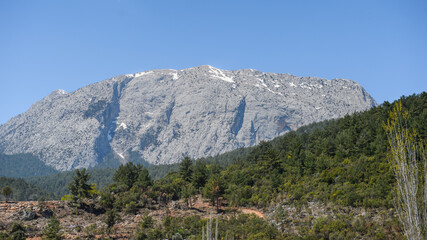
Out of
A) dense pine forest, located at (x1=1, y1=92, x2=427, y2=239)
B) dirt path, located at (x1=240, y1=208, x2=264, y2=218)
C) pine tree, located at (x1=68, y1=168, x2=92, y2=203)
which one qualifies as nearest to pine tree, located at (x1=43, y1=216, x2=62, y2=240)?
dense pine forest, located at (x1=1, y1=92, x2=427, y2=239)

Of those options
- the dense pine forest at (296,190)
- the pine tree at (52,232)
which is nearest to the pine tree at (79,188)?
the dense pine forest at (296,190)

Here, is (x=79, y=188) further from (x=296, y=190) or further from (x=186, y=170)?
(x=296, y=190)

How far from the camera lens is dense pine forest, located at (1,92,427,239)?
1318 inches

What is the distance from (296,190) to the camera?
4600cm

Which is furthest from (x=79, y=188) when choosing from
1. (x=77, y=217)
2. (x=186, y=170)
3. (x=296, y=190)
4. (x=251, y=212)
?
(x=296, y=190)

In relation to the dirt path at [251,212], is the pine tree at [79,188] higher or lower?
higher

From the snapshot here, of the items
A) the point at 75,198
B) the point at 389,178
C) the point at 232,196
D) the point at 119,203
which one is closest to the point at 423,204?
the point at 389,178

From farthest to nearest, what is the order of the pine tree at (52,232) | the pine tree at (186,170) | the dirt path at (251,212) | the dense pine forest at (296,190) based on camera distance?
the pine tree at (186,170) → the dirt path at (251,212) → the dense pine forest at (296,190) → the pine tree at (52,232)

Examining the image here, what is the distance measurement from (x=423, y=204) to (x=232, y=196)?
3585 cm

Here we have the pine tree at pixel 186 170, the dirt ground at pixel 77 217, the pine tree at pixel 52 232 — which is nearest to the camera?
the pine tree at pixel 52 232

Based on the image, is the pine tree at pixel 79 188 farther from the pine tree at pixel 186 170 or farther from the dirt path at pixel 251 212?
the dirt path at pixel 251 212

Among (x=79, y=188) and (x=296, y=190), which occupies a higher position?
(x=79, y=188)

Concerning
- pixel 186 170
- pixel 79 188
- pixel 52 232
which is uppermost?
pixel 186 170

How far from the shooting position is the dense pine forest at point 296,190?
110ft
